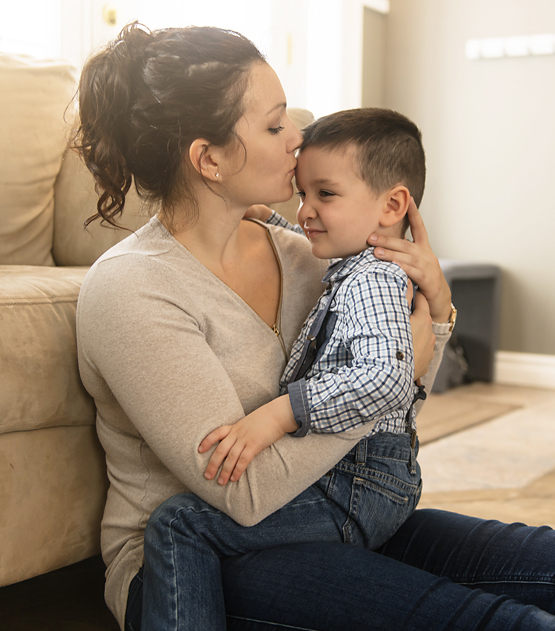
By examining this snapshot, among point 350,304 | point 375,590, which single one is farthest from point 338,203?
point 375,590

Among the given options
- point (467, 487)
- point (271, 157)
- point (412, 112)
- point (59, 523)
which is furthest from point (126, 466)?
point (412, 112)

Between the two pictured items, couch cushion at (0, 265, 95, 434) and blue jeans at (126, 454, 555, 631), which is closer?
blue jeans at (126, 454, 555, 631)

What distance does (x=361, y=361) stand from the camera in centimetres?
83

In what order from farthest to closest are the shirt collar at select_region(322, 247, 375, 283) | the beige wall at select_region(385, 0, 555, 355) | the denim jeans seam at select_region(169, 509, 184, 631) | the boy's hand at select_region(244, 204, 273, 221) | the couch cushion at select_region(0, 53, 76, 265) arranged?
the beige wall at select_region(385, 0, 555, 355)
the couch cushion at select_region(0, 53, 76, 265)
the boy's hand at select_region(244, 204, 273, 221)
the shirt collar at select_region(322, 247, 375, 283)
the denim jeans seam at select_region(169, 509, 184, 631)

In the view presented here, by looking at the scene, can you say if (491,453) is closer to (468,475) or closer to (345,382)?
(468,475)

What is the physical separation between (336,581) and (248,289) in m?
0.41

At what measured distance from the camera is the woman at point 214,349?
79 cm

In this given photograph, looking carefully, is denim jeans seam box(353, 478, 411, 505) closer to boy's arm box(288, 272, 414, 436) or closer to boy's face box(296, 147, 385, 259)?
boy's arm box(288, 272, 414, 436)

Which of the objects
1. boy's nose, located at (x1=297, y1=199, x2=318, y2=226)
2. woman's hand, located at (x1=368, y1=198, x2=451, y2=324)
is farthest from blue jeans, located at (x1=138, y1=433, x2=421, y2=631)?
boy's nose, located at (x1=297, y1=199, x2=318, y2=226)

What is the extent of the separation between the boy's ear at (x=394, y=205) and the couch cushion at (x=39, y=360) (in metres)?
0.47

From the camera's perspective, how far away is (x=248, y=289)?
99 cm

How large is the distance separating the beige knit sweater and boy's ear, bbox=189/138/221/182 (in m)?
0.10

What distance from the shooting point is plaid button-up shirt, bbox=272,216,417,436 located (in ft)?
2.66

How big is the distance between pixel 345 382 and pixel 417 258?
0.84 ft
